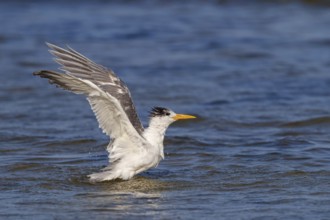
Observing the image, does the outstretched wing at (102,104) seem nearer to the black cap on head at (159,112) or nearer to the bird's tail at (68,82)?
the bird's tail at (68,82)

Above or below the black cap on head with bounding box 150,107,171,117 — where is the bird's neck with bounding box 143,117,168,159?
A: below

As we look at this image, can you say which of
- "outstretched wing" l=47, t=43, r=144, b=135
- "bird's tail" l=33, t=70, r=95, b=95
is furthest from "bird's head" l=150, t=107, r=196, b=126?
"bird's tail" l=33, t=70, r=95, b=95

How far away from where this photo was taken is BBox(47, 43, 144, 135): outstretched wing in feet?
28.4

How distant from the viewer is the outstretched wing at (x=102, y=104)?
25.8 ft

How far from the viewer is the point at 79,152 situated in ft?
33.8

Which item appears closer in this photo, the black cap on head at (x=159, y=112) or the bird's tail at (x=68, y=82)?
the bird's tail at (x=68, y=82)

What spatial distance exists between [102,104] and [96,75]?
2.88ft

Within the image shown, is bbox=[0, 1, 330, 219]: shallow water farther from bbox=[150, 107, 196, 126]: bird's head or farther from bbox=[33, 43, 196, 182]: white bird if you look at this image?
bbox=[150, 107, 196, 126]: bird's head

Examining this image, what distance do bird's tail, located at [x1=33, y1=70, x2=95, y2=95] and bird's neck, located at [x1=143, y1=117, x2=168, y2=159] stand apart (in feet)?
3.41

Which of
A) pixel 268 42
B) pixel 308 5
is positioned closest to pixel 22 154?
pixel 268 42

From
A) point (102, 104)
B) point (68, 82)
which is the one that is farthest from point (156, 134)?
point (68, 82)

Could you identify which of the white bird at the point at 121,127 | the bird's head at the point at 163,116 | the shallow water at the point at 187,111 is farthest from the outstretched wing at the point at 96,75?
the shallow water at the point at 187,111

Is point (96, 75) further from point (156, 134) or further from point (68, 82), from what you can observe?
point (68, 82)

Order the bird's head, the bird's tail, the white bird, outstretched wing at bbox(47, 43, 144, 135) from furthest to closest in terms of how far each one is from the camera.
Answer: the bird's head, outstretched wing at bbox(47, 43, 144, 135), the white bird, the bird's tail
